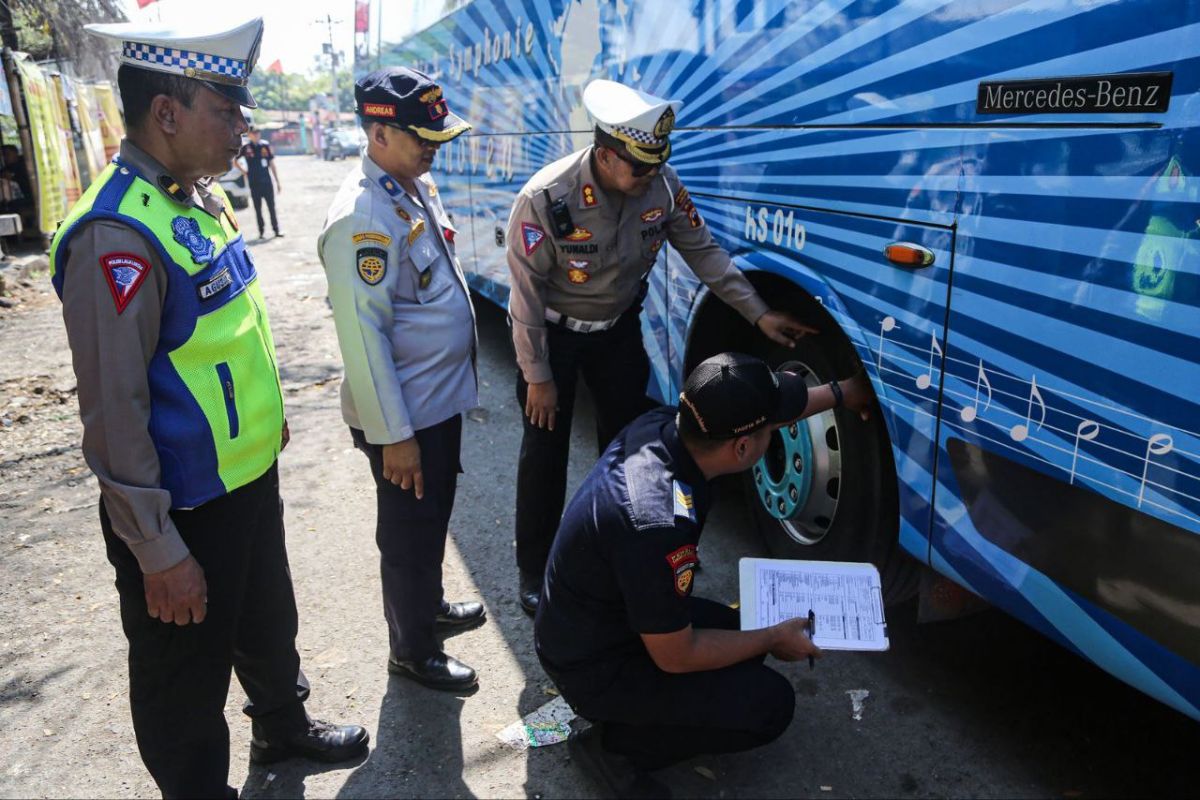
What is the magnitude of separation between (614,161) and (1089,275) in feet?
4.69

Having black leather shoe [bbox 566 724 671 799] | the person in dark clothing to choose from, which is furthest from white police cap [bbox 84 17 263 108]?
the person in dark clothing

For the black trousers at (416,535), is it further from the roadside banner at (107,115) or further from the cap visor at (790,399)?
the roadside banner at (107,115)

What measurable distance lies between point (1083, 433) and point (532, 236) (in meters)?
1.71

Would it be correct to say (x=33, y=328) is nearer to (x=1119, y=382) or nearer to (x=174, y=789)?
(x=174, y=789)

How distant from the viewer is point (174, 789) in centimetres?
215

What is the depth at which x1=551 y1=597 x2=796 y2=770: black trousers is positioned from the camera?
2285 millimetres

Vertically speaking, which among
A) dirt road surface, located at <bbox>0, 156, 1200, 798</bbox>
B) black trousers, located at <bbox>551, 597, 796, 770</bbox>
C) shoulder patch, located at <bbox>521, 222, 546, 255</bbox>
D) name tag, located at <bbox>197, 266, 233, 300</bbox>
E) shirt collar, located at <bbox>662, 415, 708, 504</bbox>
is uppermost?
shoulder patch, located at <bbox>521, 222, 546, 255</bbox>

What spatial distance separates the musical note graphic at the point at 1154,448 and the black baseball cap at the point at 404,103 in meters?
1.82

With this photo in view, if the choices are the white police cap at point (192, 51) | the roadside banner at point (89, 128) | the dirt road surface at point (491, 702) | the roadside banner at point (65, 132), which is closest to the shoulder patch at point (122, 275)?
the white police cap at point (192, 51)

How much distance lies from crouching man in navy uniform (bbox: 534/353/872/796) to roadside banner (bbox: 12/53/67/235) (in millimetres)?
11210

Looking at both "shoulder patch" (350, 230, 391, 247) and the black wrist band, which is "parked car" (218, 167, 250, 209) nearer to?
"shoulder patch" (350, 230, 391, 247)

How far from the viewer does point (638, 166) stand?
276 cm

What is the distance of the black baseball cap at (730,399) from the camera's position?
2.04m

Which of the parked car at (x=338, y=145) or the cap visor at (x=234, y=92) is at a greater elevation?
the parked car at (x=338, y=145)
